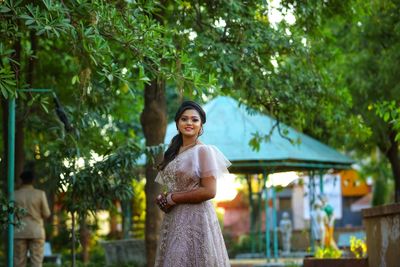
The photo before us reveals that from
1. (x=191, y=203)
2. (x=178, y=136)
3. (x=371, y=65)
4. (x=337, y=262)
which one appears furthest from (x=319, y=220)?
(x=191, y=203)

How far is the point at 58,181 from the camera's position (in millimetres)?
13547

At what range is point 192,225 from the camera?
753cm

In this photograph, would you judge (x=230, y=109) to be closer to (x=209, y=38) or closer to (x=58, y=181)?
(x=209, y=38)

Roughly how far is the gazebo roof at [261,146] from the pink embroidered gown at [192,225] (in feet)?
49.0

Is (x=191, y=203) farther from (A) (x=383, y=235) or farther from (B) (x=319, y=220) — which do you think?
(B) (x=319, y=220)

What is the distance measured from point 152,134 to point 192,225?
8.54 m

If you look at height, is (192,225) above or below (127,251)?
below

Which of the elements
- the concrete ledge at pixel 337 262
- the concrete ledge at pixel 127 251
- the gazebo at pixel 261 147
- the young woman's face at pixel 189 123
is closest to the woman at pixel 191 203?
the young woman's face at pixel 189 123

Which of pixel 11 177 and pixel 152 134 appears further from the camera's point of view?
pixel 152 134

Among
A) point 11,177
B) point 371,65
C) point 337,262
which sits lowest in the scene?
point 337,262

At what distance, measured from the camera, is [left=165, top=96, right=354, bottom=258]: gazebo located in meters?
23.3

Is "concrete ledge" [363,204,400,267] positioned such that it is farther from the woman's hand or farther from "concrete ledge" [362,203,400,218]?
the woman's hand

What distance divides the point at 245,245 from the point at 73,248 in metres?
20.3

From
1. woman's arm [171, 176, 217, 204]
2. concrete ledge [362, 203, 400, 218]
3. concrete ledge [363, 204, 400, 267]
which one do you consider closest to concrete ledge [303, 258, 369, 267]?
concrete ledge [363, 204, 400, 267]
